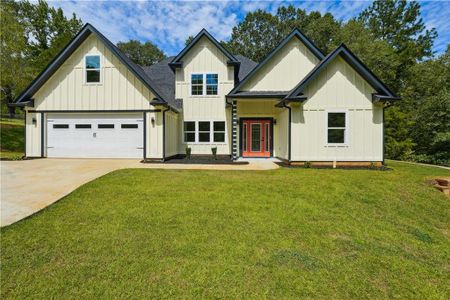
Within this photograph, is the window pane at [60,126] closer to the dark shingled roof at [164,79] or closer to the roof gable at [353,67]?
the dark shingled roof at [164,79]

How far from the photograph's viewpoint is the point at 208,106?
15.2 metres

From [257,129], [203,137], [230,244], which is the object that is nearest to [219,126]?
[203,137]

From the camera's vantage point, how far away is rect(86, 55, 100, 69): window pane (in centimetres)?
1295

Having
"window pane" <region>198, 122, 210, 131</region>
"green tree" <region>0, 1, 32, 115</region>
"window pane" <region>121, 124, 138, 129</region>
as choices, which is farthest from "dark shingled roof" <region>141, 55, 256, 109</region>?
"green tree" <region>0, 1, 32, 115</region>

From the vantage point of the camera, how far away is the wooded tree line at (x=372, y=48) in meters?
19.9

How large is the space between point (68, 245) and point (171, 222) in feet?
5.93

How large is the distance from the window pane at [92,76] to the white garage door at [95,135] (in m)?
2.02

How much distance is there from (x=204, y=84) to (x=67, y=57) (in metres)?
7.92

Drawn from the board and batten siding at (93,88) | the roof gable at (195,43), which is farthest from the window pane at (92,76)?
the roof gable at (195,43)

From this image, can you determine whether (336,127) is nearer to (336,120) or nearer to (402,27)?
(336,120)

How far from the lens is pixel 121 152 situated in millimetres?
13062

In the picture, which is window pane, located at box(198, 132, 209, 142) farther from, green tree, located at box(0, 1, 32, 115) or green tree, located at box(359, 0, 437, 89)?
green tree, located at box(359, 0, 437, 89)

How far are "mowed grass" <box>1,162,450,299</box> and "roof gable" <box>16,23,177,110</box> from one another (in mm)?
7133

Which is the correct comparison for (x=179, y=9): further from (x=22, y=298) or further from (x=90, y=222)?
(x=22, y=298)
